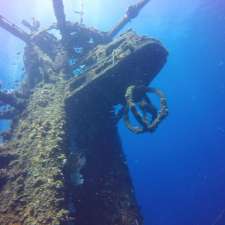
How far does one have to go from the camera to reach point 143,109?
549cm

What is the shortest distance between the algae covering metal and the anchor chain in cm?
18

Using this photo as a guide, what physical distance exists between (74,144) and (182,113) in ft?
225

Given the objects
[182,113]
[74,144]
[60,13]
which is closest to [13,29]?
[60,13]

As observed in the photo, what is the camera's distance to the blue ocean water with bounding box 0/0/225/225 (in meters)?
39.7

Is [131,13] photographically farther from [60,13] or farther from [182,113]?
[182,113]

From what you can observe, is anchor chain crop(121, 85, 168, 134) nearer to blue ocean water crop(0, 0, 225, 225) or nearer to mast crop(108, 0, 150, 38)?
mast crop(108, 0, 150, 38)

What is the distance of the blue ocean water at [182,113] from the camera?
130 ft

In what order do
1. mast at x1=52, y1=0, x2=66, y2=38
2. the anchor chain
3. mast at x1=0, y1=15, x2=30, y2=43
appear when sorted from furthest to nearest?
1. mast at x1=0, y1=15, x2=30, y2=43
2. mast at x1=52, y1=0, x2=66, y2=38
3. the anchor chain

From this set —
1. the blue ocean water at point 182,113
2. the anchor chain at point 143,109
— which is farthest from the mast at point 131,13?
the blue ocean water at point 182,113

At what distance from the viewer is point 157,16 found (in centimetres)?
4706

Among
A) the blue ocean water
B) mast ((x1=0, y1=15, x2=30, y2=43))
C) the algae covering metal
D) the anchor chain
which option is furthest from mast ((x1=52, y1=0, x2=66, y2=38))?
the blue ocean water

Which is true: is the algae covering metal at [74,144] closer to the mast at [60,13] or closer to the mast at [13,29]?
the mast at [60,13]

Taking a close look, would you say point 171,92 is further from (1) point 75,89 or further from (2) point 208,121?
(1) point 75,89

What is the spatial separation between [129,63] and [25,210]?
10.4 ft
